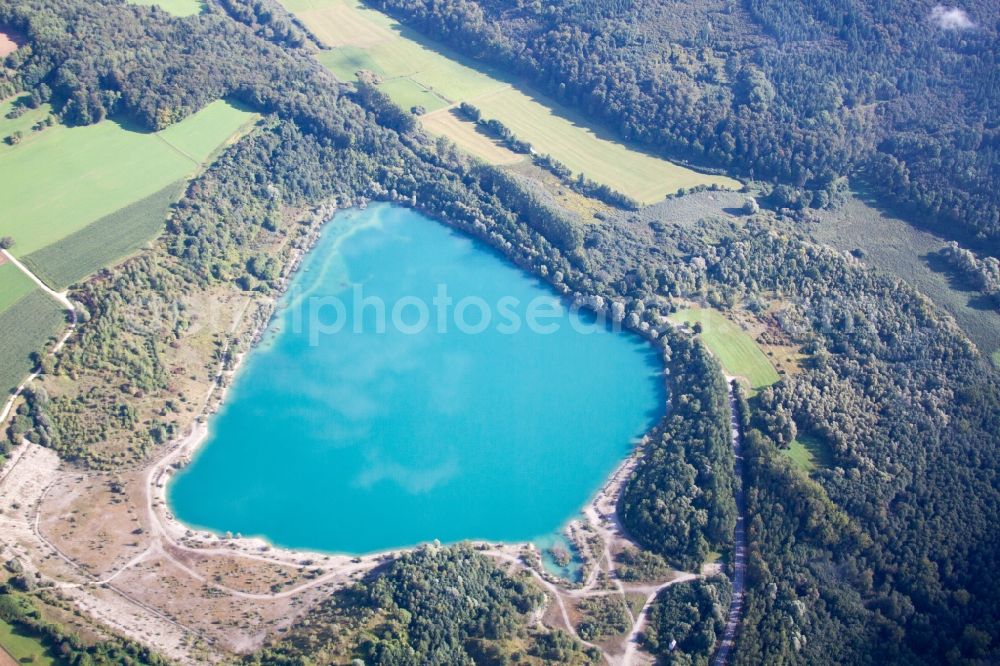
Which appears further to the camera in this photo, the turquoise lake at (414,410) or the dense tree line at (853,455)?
the turquoise lake at (414,410)

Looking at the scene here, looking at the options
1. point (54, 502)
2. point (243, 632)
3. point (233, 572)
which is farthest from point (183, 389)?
point (243, 632)

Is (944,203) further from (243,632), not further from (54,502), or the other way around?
(54,502)

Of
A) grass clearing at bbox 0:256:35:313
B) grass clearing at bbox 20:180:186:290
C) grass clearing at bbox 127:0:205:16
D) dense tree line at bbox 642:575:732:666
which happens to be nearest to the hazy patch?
dense tree line at bbox 642:575:732:666

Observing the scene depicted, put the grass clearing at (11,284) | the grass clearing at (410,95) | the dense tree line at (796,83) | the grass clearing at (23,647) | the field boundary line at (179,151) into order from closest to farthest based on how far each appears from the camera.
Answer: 1. the grass clearing at (23,647)
2. the grass clearing at (11,284)
3. the field boundary line at (179,151)
4. the dense tree line at (796,83)
5. the grass clearing at (410,95)

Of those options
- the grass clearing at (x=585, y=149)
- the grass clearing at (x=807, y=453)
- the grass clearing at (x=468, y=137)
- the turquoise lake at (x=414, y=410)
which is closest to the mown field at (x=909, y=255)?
the grass clearing at (x=585, y=149)

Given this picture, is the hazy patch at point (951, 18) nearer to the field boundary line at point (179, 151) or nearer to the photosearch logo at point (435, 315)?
the photosearch logo at point (435, 315)
